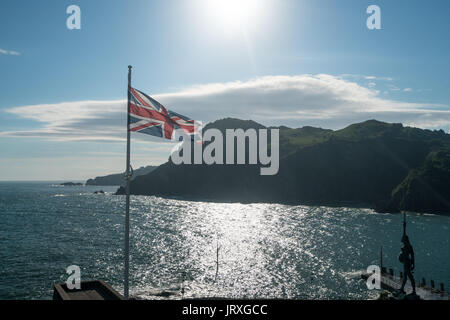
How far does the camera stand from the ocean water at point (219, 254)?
53.0m

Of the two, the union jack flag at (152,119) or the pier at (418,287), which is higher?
the union jack flag at (152,119)

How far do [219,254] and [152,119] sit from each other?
200 ft

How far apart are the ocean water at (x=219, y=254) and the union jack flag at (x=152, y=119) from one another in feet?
116

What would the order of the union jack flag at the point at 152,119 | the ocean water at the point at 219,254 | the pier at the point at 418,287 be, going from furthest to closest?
the ocean water at the point at 219,254 < the pier at the point at 418,287 < the union jack flag at the point at 152,119

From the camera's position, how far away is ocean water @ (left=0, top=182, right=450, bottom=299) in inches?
2087

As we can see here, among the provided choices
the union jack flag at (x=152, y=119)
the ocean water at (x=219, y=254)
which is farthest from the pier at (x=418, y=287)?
the union jack flag at (x=152, y=119)

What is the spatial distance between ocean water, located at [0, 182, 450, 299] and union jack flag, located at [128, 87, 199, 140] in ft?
116

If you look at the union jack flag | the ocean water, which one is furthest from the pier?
the union jack flag
